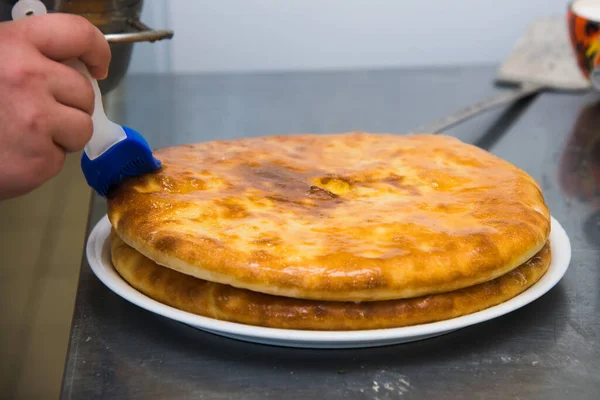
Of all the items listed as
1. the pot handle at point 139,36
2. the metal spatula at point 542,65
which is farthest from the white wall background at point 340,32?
the pot handle at point 139,36

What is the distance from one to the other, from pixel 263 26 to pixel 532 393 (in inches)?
60.5

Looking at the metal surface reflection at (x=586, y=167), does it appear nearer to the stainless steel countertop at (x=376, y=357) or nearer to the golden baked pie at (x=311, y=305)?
the stainless steel countertop at (x=376, y=357)

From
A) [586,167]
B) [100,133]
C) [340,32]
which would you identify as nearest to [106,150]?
[100,133]

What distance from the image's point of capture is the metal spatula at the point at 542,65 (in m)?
1.64

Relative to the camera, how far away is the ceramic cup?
56.1 inches

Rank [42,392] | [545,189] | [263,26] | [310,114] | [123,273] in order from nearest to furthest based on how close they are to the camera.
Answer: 1. [123,273]
2. [545,189]
3. [42,392]
4. [310,114]
5. [263,26]

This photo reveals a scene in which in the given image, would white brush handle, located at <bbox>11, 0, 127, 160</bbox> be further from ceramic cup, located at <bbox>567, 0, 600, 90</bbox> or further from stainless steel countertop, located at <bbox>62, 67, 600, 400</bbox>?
ceramic cup, located at <bbox>567, 0, 600, 90</bbox>

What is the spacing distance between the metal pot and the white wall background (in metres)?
0.81

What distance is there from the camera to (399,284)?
66 centimetres

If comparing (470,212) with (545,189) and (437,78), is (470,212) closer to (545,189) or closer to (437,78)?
(545,189)

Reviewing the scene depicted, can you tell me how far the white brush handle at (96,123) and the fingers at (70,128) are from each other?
0.05 meters

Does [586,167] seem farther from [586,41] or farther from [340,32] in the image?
[340,32]

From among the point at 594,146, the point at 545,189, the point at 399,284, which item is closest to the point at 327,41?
the point at 594,146

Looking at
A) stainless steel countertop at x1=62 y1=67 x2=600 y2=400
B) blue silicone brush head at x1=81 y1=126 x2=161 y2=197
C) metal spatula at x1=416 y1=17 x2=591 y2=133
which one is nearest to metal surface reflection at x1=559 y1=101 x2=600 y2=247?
stainless steel countertop at x1=62 y1=67 x2=600 y2=400
